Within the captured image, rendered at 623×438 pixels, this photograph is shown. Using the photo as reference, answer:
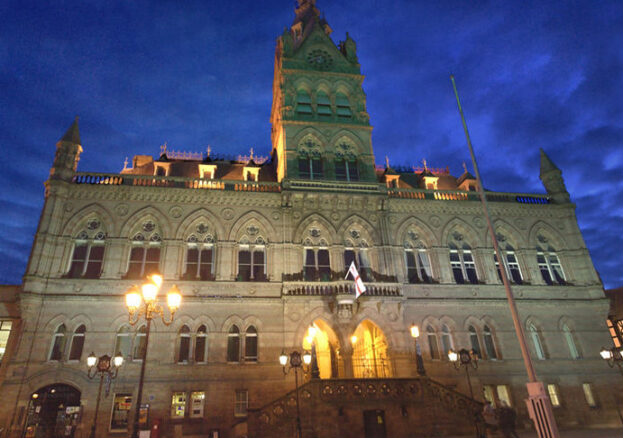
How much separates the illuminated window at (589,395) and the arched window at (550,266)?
22.2 ft

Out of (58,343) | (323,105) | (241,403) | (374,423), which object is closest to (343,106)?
(323,105)

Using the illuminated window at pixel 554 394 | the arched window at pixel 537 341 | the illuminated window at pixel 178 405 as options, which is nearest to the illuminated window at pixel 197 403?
the illuminated window at pixel 178 405

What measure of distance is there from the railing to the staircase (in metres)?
13.5

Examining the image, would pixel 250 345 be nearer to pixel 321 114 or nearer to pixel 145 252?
pixel 145 252

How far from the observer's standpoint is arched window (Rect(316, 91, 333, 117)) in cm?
3198

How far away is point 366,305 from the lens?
25.3 m

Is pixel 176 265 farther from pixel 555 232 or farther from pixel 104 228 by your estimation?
pixel 555 232

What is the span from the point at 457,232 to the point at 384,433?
15331mm

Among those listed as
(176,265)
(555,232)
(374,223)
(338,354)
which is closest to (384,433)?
(338,354)

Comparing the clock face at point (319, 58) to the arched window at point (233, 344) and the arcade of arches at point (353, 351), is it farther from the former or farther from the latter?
the arched window at point (233, 344)

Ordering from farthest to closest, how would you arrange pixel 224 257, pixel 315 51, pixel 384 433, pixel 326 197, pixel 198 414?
1. pixel 315 51
2. pixel 326 197
3. pixel 224 257
4. pixel 198 414
5. pixel 384 433

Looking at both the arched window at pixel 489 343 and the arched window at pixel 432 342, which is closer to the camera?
the arched window at pixel 432 342

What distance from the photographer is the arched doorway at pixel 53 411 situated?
21.4m

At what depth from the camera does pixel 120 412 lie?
21.6 m
